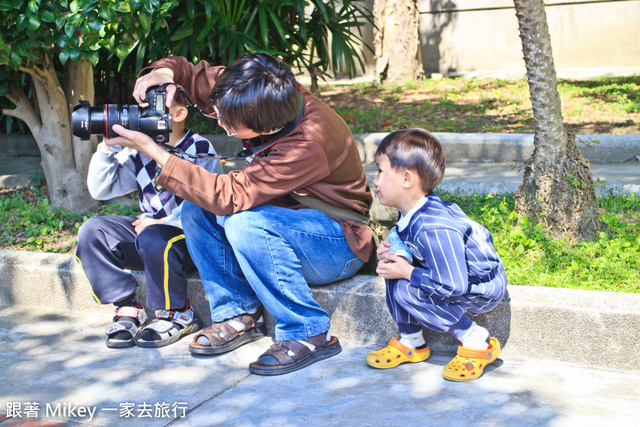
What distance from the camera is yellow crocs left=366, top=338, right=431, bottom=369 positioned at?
256 centimetres

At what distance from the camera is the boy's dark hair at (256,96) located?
8.36 feet

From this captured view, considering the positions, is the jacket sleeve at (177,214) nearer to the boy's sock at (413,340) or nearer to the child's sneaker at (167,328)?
the child's sneaker at (167,328)

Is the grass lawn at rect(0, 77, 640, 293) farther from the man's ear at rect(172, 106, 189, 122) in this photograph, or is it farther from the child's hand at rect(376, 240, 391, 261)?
the man's ear at rect(172, 106, 189, 122)

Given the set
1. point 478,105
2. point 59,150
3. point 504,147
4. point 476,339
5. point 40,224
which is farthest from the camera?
point 478,105

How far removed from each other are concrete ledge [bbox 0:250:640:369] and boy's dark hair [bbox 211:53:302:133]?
2.60 feet

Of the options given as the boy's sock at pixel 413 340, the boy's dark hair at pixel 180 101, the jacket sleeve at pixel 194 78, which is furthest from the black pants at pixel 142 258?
the boy's sock at pixel 413 340

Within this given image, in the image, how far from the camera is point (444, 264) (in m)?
2.36

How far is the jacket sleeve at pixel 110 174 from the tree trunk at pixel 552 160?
2.05 m

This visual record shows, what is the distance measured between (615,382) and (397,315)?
81 centimetres

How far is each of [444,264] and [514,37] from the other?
27.6 feet

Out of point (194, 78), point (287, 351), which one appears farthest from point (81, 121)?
point (287, 351)

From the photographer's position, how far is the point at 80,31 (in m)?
3.66

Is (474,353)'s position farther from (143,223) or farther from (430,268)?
(143,223)

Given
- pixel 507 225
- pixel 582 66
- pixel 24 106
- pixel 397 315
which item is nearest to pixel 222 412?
pixel 397 315
